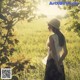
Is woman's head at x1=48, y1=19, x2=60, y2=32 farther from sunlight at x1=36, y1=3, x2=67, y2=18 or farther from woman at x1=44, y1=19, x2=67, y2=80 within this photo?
sunlight at x1=36, y1=3, x2=67, y2=18

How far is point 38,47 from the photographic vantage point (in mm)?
→ 6586

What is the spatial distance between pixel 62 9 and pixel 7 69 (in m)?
1.68

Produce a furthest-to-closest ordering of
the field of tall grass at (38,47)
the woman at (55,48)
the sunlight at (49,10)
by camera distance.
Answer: the field of tall grass at (38,47), the sunlight at (49,10), the woman at (55,48)

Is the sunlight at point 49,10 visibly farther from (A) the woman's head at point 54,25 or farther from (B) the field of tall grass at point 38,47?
(A) the woman's head at point 54,25

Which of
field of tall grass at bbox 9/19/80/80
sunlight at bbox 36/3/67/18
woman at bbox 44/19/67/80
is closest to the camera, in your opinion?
woman at bbox 44/19/67/80

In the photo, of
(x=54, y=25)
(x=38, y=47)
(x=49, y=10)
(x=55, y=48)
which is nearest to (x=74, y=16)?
(x=49, y=10)

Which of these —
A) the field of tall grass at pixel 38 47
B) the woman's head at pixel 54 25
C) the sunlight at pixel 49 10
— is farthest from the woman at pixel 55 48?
the field of tall grass at pixel 38 47

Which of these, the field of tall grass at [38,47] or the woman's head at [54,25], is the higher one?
the woman's head at [54,25]

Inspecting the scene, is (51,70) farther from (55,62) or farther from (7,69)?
(7,69)

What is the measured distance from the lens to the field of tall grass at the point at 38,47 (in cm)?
634

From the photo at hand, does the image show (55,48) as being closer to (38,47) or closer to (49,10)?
(49,10)

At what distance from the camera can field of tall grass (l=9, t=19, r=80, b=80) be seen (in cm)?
634

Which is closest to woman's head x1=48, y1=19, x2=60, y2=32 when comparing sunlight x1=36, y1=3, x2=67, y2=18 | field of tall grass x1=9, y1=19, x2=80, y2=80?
sunlight x1=36, y1=3, x2=67, y2=18

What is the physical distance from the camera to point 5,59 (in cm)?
575
